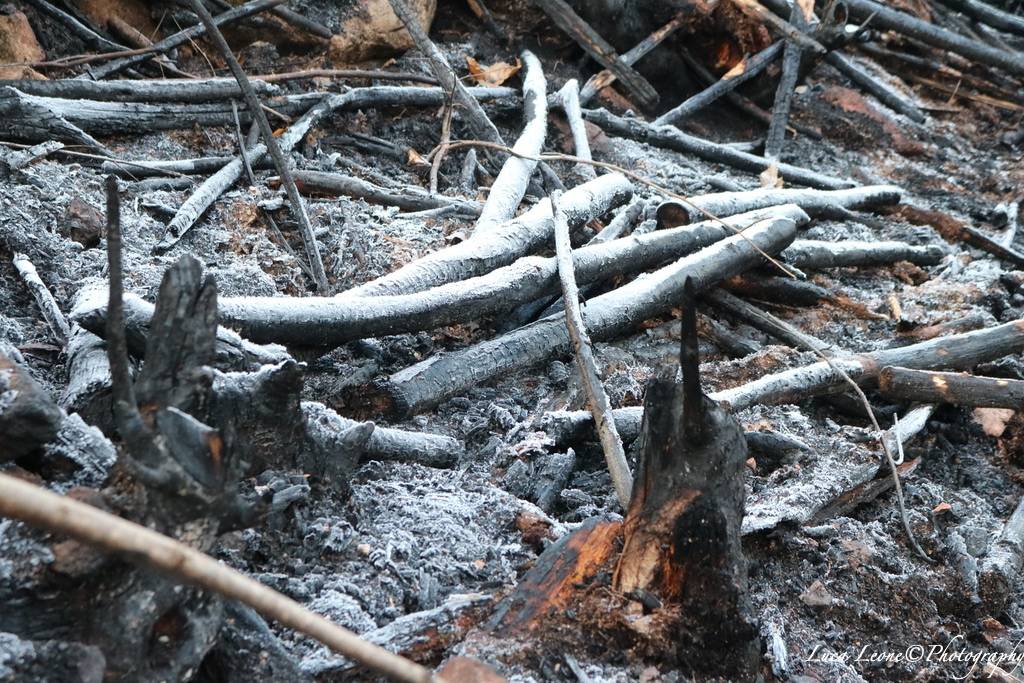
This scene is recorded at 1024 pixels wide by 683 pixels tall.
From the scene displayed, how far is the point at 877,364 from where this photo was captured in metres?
3.43

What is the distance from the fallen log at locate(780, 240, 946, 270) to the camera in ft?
14.6

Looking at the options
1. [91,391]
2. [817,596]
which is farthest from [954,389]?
[91,391]

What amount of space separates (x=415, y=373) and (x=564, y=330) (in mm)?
732

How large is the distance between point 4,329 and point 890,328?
374 centimetres

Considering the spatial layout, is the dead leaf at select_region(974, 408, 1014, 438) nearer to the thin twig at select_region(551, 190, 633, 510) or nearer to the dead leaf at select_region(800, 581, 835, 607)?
the dead leaf at select_region(800, 581, 835, 607)

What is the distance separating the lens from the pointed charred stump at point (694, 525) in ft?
5.89

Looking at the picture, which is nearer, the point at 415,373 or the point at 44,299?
the point at 44,299

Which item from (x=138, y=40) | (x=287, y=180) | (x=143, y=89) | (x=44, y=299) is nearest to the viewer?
(x=44, y=299)

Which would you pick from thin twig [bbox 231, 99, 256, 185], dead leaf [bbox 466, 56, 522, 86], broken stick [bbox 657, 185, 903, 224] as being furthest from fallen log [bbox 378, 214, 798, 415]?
dead leaf [bbox 466, 56, 522, 86]

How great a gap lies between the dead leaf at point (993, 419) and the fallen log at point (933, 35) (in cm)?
515

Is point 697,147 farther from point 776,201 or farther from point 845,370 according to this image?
point 845,370

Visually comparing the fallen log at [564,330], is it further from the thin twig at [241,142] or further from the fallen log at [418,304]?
the thin twig at [241,142]

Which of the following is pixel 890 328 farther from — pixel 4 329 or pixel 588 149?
pixel 4 329

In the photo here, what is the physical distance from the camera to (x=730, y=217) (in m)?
4.39
